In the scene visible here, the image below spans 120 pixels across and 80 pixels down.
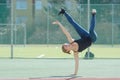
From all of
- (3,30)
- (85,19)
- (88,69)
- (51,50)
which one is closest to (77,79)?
(88,69)

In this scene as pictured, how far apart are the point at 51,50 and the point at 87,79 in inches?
594

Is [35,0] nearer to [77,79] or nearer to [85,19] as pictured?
[85,19]

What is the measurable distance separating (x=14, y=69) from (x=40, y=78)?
2833 mm

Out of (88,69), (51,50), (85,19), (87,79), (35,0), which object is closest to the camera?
(87,79)

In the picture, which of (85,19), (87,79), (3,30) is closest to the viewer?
(87,79)

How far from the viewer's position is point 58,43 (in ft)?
87.6

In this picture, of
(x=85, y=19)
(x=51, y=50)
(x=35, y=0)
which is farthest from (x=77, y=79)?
(x=35, y=0)

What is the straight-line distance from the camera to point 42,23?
27.8 metres

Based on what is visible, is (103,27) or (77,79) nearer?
(77,79)

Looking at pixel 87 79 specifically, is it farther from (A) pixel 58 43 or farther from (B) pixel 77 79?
(A) pixel 58 43

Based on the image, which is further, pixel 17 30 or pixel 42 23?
pixel 17 30

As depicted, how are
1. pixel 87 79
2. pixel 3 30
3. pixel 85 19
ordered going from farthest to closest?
pixel 3 30 → pixel 85 19 → pixel 87 79

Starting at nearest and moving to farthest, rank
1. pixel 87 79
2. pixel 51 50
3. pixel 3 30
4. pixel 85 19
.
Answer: pixel 87 79
pixel 85 19
pixel 51 50
pixel 3 30

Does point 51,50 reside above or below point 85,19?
below
